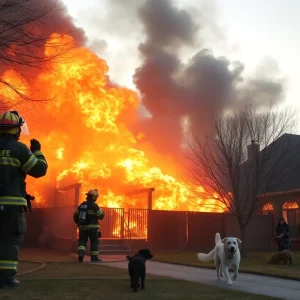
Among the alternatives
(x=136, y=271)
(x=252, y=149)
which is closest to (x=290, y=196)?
(x=252, y=149)

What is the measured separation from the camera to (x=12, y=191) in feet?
15.6

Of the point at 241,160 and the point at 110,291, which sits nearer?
the point at 110,291

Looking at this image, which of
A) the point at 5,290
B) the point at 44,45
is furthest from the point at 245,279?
the point at 44,45

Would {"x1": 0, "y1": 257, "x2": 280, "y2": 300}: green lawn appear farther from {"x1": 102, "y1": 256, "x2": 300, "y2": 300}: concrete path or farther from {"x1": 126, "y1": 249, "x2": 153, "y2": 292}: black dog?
{"x1": 102, "y1": 256, "x2": 300, "y2": 300}: concrete path

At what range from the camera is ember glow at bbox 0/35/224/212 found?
62.2 ft

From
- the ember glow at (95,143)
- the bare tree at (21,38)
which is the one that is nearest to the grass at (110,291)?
the bare tree at (21,38)

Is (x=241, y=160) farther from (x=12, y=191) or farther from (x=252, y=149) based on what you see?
(x=12, y=191)

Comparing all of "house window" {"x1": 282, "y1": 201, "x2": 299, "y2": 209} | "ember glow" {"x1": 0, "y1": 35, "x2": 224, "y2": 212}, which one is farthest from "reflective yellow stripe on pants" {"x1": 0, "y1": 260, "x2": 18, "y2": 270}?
"house window" {"x1": 282, "y1": 201, "x2": 299, "y2": 209}

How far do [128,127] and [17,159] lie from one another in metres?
18.9

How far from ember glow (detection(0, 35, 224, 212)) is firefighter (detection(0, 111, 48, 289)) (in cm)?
1348

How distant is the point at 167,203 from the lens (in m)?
19.7

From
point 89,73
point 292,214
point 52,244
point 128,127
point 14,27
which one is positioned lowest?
point 52,244

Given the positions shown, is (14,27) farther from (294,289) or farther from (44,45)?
(294,289)

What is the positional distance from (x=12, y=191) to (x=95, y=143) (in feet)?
53.4
